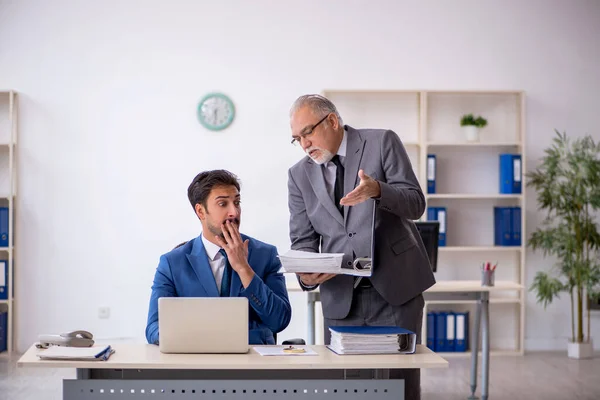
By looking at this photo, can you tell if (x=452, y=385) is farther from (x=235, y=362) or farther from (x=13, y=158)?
(x=13, y=158)

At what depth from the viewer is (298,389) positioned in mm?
2369

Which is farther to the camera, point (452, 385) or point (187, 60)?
point (187, 60)

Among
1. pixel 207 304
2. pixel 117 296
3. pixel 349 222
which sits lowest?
pixel 117 296

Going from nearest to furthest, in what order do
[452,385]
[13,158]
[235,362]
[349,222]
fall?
[235,362], [349,222], [452,385], [13,158]

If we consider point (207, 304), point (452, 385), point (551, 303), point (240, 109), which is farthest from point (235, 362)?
point (551, 303)

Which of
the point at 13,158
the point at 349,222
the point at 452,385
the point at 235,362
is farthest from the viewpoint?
the point at 13,158

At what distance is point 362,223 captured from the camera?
2.88m

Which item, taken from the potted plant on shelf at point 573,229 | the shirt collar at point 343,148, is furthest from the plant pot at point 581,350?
the shirt collar at point 343,148

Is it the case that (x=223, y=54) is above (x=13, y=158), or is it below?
above

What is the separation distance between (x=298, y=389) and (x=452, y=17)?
5.32m

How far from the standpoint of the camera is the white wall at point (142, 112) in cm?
688

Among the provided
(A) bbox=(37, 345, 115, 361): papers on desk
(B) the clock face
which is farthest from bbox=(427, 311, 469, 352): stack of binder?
(A) bbox=(37, 345, 115, 361): papers on desk

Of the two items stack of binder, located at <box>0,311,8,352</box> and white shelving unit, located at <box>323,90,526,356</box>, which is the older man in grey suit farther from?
stack of binder, located at <box>0,311,8,352</box>

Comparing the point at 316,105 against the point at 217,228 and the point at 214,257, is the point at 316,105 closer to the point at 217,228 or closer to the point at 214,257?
the point at 217,228
